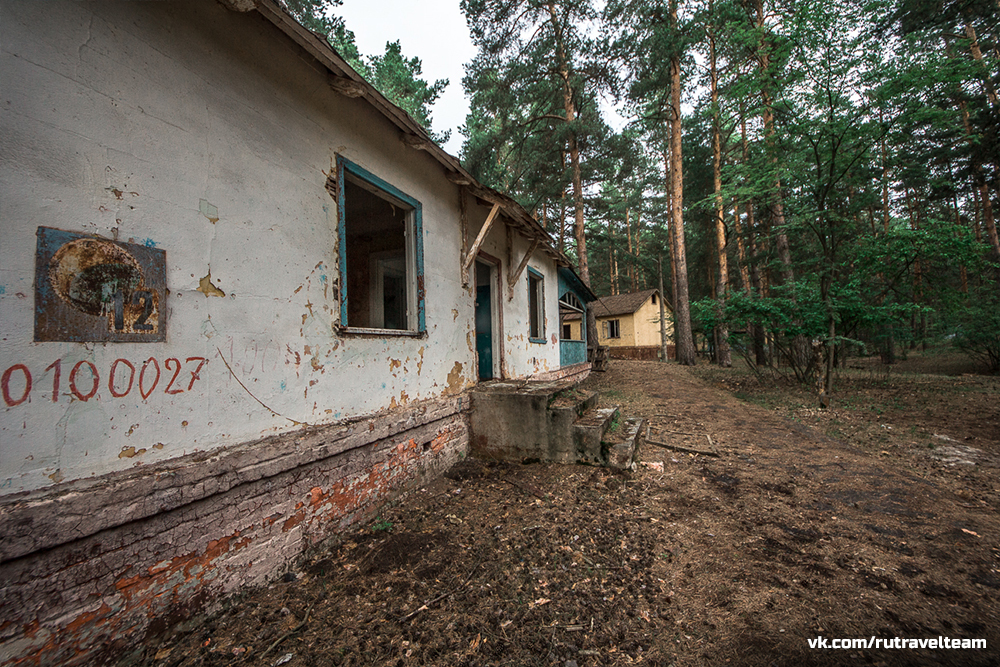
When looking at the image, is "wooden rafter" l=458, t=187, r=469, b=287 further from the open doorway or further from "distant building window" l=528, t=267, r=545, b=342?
"distant building window" l=528, t=267, r=545, b=342

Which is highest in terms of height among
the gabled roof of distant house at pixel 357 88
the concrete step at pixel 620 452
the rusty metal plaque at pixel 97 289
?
Answer: the gabled roof of distant house at pixel 357 88

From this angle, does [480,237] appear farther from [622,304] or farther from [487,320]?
[622,304]

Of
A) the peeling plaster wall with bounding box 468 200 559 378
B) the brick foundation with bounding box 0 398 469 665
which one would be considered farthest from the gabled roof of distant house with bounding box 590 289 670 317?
the brick foundation with bounding box 0 398 469 665

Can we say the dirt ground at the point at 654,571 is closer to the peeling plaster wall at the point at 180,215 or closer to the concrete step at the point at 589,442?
the concrete step at the point at 589,442

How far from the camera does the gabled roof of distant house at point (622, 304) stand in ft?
81.8

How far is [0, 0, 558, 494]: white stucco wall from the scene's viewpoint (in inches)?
66.2

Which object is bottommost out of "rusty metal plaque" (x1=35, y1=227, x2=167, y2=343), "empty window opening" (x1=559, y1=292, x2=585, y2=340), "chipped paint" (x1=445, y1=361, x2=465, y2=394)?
"chipped paint" (x1=445, y1=361, x2=465, y2=394)

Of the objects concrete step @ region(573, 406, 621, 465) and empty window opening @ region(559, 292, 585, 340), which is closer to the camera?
concrete step @ region(573, 406, 621, 465)

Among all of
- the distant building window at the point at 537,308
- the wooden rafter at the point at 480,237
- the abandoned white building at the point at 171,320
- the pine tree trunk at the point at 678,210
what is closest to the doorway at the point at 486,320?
the wooden rafter at the point at 480,237

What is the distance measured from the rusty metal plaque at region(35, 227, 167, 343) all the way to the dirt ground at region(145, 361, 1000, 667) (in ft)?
5.32

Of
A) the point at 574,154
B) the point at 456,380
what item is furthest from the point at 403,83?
the point at 456,380

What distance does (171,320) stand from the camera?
2.12m

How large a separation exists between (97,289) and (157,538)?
131 cm

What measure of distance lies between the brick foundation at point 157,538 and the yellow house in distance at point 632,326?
23.4 meters
